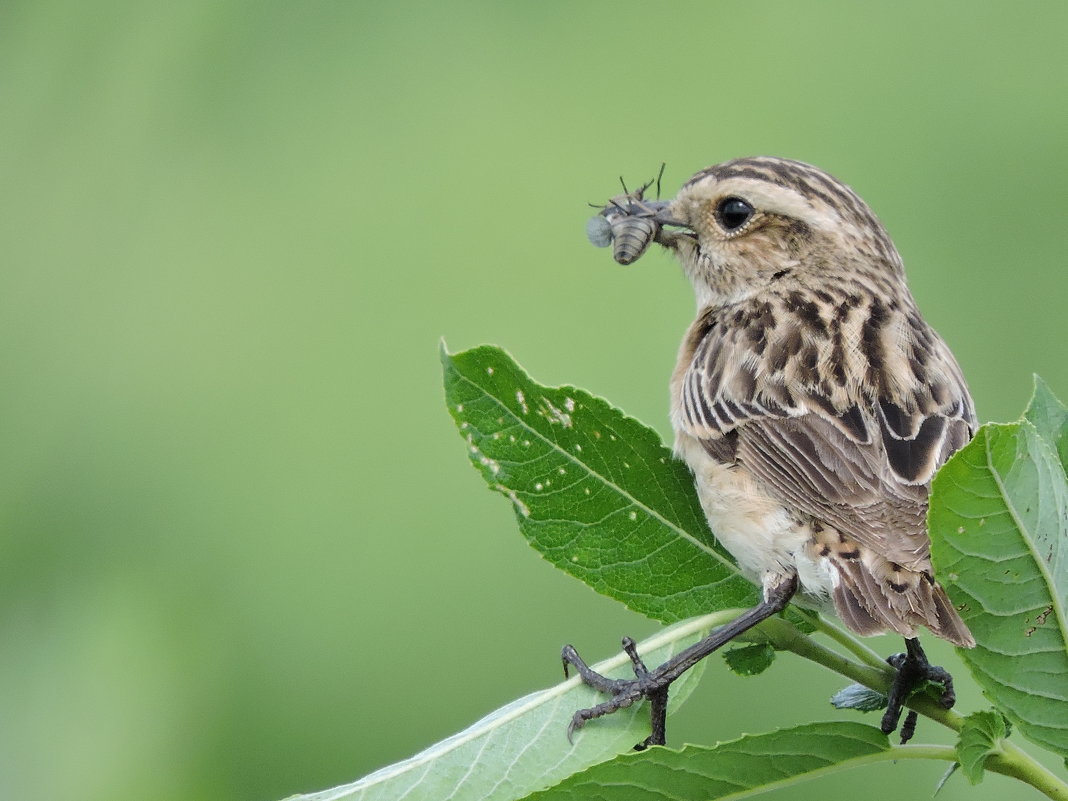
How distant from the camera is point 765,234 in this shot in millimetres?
4531

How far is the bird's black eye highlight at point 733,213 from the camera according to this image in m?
4.54

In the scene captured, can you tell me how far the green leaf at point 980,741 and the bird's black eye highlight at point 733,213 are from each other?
247 cm

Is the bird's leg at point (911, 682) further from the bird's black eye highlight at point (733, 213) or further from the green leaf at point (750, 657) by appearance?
the bird's black eye highlight at point (733, 213)

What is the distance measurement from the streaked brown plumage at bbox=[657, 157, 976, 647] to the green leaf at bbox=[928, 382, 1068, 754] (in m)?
0.09

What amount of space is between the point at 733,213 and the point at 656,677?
2.22 m

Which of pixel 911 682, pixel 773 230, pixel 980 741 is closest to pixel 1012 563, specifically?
pixel 980 741

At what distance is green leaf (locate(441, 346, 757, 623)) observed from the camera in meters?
2.93

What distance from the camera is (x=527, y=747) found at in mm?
2648

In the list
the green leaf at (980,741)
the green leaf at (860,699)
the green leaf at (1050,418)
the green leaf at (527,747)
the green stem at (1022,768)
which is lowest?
the green stem at (1022,768)

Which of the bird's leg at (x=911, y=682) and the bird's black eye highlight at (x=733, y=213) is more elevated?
the bird's black eye highlight at (x=733, y=213)

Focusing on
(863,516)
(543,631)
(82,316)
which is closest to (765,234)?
(863,516)

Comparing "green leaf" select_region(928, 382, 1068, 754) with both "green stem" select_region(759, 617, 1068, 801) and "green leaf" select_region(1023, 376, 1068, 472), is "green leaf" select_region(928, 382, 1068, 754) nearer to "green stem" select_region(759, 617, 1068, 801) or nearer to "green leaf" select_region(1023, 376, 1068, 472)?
"green stem" select_region(759, 617, 1068, 801)

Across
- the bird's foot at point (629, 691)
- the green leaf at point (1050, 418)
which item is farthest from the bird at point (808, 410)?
the green leaf at point (1050, 418)

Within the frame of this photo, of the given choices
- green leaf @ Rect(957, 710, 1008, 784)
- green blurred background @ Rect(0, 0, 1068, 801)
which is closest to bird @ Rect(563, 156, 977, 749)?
green leaf @ Rect(957, 710, 1008, 784)
